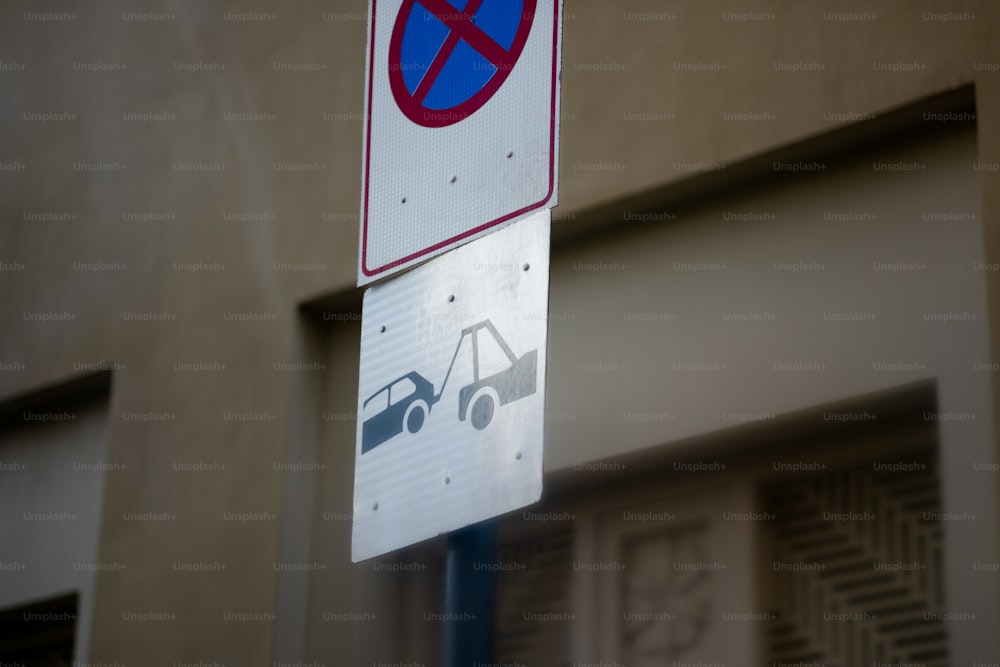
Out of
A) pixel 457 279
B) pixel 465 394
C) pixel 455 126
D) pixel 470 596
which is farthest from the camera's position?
pixel 455 126

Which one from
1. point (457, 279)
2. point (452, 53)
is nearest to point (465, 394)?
point (457, 279)

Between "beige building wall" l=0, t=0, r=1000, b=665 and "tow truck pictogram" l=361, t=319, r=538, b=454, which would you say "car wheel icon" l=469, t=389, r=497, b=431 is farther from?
"beige building wall" l=0, t=0, r=1000, b=665

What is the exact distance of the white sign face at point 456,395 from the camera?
295 cm

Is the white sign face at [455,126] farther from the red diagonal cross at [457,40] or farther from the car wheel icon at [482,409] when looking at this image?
the car wheel icon at [482,409]

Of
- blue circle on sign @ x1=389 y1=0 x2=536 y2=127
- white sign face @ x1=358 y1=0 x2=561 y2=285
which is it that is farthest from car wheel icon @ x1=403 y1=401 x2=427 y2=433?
blue circle on sign @ x1=389 y1=0 x2=536 y2=127

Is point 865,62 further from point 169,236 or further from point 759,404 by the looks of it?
point 169,236

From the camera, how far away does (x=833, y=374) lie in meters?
6.07

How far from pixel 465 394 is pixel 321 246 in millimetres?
4931

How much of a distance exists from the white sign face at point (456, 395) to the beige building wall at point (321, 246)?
2.81 m

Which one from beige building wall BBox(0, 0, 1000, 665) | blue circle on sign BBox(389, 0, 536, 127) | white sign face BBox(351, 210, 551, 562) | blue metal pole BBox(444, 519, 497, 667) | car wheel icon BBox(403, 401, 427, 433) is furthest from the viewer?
beige building wall BBox(0, 0, 1000, 665)

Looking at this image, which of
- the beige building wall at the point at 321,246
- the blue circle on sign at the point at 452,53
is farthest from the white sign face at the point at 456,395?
the beige building wall at the point at 321,246

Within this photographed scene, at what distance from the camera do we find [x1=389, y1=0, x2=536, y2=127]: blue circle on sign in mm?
3389

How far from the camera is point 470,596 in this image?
2.92m

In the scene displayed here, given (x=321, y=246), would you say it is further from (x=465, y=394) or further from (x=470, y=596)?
(x=470, y=596)
